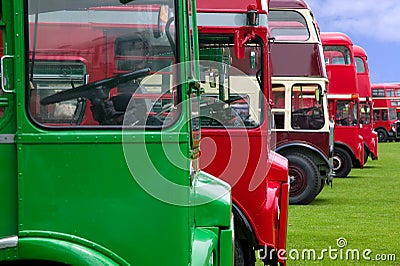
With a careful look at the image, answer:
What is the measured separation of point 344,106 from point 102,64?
16.9 m

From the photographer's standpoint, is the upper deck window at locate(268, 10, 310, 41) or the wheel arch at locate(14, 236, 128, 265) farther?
the upper deck window at locate(268, 10, 310, 41)

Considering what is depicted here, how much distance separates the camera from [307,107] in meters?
15.3

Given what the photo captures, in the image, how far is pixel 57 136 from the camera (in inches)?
129

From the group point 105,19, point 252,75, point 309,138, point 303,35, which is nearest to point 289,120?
point 309,138

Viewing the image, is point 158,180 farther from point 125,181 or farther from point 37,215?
point 37,215

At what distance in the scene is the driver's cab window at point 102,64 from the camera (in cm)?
334

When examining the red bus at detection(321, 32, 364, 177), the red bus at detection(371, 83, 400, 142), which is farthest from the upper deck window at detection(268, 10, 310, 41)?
the red bus at detection(371, 83, 400, 142)

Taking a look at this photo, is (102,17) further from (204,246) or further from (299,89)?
(299,89)

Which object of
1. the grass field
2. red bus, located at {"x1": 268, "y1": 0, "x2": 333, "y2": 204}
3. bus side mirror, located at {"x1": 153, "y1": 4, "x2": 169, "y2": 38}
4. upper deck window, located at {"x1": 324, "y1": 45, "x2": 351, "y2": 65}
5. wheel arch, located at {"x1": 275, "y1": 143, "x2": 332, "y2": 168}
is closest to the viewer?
bus side mirror, located at {"x1": 153, "y1": 4, "x2": 169, "y2": 38}

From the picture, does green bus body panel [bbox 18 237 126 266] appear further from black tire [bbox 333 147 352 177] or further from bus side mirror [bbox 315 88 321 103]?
black tire [bbox 333 147 352 177]

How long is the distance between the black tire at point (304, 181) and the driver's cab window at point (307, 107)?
1.11m

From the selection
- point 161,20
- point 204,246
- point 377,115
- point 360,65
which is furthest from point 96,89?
point 377,115

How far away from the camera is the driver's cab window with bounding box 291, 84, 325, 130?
14969 millimetres

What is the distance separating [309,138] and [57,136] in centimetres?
1228
